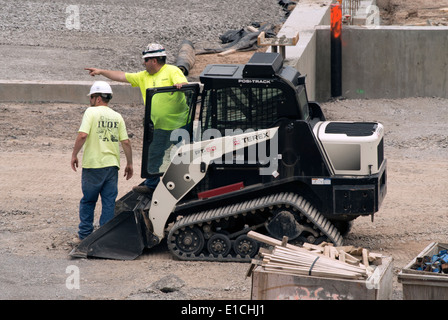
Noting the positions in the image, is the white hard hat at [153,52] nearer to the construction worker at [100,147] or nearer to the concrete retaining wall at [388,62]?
the construction worker at [100,147]

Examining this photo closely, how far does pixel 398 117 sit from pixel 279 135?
8.70m

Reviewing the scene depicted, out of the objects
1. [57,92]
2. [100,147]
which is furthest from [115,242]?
[57,92]

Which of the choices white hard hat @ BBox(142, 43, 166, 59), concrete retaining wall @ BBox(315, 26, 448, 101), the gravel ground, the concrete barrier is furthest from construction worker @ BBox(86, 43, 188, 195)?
concrete retaining wall @ BBox(315, 26, 448, 101)

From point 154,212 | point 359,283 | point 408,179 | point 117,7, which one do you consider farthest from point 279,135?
point 117,7

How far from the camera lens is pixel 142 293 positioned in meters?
8.27

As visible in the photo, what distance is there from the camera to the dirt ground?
8.54m

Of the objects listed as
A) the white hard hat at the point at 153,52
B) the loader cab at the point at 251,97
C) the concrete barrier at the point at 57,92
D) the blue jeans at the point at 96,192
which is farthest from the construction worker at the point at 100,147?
the concrete barrier at the point at 57,92

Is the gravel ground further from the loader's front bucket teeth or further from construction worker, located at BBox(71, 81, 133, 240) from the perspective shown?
the loader's front bucket teeth

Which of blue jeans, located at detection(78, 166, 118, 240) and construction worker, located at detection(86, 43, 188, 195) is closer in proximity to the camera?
construction worker, located at detection(86, 43, 188, 195)

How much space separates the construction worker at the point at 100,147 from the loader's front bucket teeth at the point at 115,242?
0.40 meters

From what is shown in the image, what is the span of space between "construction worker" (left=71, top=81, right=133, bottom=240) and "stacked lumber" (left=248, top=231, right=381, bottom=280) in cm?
283

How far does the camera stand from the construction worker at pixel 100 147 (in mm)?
9406

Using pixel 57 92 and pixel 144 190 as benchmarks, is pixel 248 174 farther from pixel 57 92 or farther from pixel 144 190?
pixel 57 92

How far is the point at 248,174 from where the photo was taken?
29.7 ft
